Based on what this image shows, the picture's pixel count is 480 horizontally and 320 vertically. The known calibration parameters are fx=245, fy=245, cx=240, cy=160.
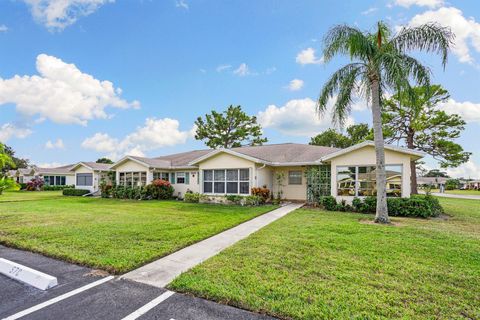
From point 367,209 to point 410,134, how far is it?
17436 mm

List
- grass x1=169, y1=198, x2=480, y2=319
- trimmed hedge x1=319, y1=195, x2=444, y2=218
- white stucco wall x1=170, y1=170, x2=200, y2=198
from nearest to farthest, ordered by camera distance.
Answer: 1. grass x1=169, y1=198, x2=480, y2=319
2. trimmed hedge x1=319, y1=195, x2=444, y2=218
3. white stucco wall x1=170, y1=170, x2=200, y2=198

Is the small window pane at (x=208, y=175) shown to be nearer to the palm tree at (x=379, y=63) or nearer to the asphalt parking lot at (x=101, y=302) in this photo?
the palm tree at (x=379, y=63)

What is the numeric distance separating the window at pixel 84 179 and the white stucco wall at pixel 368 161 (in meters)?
24.4

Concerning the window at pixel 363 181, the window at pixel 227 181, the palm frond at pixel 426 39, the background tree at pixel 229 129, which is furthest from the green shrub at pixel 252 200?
the background tree at pixel 229 129

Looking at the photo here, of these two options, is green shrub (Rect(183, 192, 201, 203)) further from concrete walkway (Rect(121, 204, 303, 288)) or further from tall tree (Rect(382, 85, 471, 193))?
tall tree (Rect(382, 85, 471, 193))

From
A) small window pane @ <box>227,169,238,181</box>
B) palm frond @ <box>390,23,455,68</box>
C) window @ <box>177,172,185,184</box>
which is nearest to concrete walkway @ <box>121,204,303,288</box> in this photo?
small window pane @ <box>227,169,238,181</box>

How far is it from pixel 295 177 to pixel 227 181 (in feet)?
16.2

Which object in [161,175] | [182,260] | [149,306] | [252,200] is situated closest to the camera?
[149,306]

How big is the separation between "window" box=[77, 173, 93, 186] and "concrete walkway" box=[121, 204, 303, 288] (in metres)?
23.4

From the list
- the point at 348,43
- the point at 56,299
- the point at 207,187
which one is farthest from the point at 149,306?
the point at 207,187

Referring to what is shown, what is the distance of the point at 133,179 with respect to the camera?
21547 mm

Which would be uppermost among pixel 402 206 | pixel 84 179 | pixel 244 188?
pixel 84 179

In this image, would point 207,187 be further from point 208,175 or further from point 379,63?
point 379,63

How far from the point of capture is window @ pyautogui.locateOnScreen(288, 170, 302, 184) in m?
17.6
